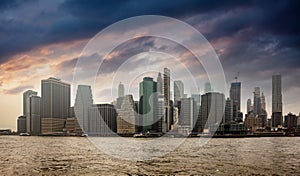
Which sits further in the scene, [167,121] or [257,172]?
[167,121]

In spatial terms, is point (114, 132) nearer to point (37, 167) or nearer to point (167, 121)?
point (167, 121)

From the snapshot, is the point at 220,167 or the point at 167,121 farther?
the point at 167,121

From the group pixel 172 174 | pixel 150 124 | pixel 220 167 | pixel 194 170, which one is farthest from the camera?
pixel 150 124

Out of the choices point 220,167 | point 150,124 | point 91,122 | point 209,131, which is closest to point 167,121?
point 150,124

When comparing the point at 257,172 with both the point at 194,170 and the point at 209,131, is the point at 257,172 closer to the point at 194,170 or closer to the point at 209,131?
the point at 194,170

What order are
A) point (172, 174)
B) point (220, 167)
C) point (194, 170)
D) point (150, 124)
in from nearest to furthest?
point (172, 174) → point (194, 170) → point (220, 167) → point (150, 124)

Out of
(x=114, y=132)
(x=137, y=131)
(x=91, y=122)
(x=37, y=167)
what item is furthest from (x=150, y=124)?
(x=37, y=167)

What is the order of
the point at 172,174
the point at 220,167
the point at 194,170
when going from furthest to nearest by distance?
the point at 220,167 → the point at 194,170 → the point at 172,174

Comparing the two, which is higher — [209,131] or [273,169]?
[273,169]

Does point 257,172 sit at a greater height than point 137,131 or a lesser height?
greater
